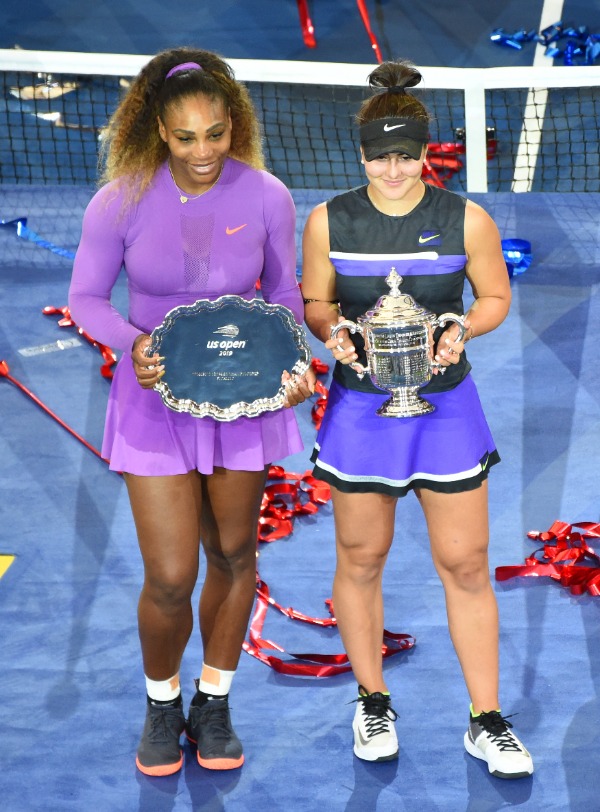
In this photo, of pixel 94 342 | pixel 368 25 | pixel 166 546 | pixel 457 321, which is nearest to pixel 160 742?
pixel 166 546

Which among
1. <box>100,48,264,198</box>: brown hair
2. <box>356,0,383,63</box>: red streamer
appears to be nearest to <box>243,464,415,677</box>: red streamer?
<box>100,48,264,198</box>: brown hair

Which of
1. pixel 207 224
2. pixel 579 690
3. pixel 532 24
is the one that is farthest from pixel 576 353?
pixel 532 24

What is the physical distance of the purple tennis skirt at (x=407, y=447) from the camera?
3.49 meters

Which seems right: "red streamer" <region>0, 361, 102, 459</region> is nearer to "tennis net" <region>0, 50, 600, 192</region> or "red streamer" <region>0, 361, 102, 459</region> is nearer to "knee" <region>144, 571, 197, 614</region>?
"knee" <region>144, 571, 197, 614</region>

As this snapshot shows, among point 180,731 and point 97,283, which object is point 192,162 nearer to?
point 97,283

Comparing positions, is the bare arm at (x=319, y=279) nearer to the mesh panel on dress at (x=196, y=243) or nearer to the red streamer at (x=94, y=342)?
the mesh panel on dress at (x=196, y=243)

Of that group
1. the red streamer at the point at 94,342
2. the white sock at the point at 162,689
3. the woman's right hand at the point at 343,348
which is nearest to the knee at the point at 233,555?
the white sock at the point at 162,689

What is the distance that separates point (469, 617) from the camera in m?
3.65

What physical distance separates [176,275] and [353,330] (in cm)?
48

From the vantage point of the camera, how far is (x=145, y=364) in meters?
3.25

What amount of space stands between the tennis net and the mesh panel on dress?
4.43 meters

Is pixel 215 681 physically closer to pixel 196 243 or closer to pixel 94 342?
pixel 196 243

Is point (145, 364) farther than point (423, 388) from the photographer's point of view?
No

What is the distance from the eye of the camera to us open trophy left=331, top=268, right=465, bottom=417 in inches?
131
